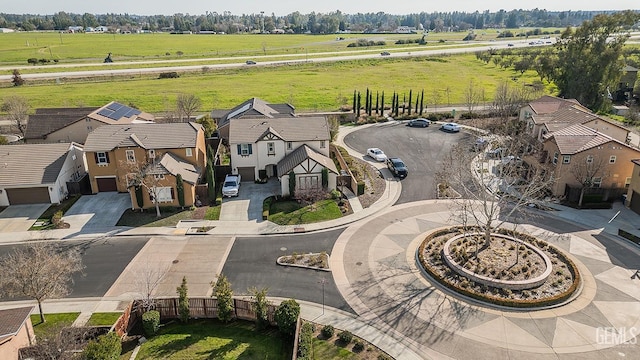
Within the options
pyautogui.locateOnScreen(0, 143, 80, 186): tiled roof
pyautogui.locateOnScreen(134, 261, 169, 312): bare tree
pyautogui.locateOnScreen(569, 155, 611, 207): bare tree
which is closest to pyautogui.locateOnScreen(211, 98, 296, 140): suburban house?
pyautogui.locateOnScreen(0, 143, 80, 186): tiled roof

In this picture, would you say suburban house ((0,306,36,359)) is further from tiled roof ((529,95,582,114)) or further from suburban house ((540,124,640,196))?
tiled roof ((529,95,582,114))

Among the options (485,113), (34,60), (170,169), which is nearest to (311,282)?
(170,169)

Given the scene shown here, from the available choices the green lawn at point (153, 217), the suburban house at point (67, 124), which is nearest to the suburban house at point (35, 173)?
the green lawn at point (153, 217)

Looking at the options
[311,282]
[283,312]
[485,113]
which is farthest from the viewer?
[485,113]

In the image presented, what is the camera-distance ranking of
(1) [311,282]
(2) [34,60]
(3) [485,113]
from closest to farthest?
(1) [311,282], (3) [485,113], (2) [34,60]

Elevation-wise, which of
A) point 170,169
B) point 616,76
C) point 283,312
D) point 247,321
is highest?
point 616,76

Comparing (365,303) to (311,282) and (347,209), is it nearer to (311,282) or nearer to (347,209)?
(311,282)

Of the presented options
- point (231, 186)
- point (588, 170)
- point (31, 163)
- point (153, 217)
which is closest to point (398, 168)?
point (588, 170)

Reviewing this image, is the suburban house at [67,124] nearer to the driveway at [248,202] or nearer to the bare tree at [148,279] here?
the driveway at [248,202]

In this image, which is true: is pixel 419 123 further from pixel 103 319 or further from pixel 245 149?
pixel 103 319
